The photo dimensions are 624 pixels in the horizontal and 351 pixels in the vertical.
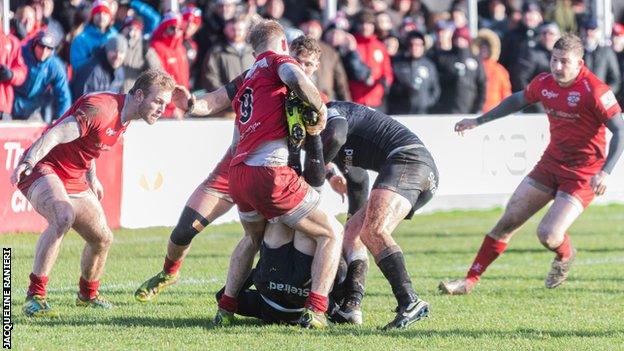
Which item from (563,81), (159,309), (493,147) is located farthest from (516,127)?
(159,309)

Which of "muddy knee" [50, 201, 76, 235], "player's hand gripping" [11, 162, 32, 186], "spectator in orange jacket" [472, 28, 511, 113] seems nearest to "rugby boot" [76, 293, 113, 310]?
"muddy knee" [50, 201, 76, 235]

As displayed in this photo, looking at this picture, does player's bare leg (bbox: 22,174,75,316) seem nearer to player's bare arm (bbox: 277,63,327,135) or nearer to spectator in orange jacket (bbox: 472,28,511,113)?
player's bare arm (bbox: 277,63,327,135)

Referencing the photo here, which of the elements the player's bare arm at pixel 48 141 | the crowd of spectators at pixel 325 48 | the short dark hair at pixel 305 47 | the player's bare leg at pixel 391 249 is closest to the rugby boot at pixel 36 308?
the player's bare arm at pixel 48 141

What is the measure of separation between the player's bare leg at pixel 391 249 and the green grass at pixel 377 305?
0.45ft

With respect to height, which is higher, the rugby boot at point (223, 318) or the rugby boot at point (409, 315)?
the rugby boot at point (409, 315)

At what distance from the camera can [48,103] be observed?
15234mm

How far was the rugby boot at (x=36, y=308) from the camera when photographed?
9.06 metres

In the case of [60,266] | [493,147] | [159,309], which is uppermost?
[159,309]

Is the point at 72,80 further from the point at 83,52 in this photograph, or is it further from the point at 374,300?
the point at 374,300

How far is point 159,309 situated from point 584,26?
1180 centimetres

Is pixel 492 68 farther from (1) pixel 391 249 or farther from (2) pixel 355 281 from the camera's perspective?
(1) pixel 391 249

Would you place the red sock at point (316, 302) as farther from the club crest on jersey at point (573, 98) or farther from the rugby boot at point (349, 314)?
the club crest on jersey at point (573, 98)

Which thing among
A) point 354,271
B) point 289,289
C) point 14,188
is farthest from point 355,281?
point 14,188

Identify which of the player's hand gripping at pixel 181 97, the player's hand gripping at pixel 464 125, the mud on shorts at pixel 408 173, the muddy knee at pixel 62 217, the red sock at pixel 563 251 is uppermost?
the player's hand gripping at pixel 181 97
